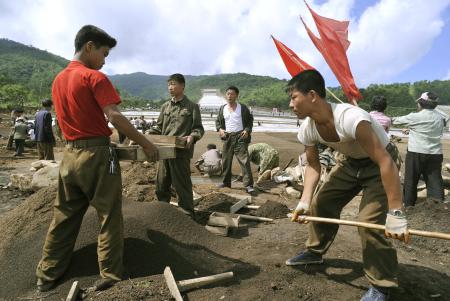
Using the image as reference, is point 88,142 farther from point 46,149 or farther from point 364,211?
point 46,149

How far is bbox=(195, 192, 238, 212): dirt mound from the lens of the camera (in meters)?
5.29

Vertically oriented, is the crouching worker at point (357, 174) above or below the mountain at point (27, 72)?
below

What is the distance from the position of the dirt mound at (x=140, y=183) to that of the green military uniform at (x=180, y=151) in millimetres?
666

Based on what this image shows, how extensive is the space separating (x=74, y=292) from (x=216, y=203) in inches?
119

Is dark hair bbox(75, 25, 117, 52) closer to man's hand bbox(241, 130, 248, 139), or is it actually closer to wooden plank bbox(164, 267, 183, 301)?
wooden plank bbox(164, 267, 183, 301)

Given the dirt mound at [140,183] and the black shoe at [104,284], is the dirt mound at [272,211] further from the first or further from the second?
the black shoe at [104,284]

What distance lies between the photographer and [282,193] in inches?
273

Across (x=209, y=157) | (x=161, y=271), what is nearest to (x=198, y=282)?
(x=161, y=271)

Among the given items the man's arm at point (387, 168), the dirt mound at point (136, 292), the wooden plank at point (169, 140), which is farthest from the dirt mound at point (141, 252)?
the man's arm at point (387, 168)

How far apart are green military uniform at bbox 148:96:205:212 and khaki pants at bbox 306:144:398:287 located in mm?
1796

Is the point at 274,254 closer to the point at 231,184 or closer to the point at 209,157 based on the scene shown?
the point at 231,184

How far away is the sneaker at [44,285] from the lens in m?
2.82

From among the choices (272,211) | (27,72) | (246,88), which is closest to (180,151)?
(272,211)

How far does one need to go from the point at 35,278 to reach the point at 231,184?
478cm
